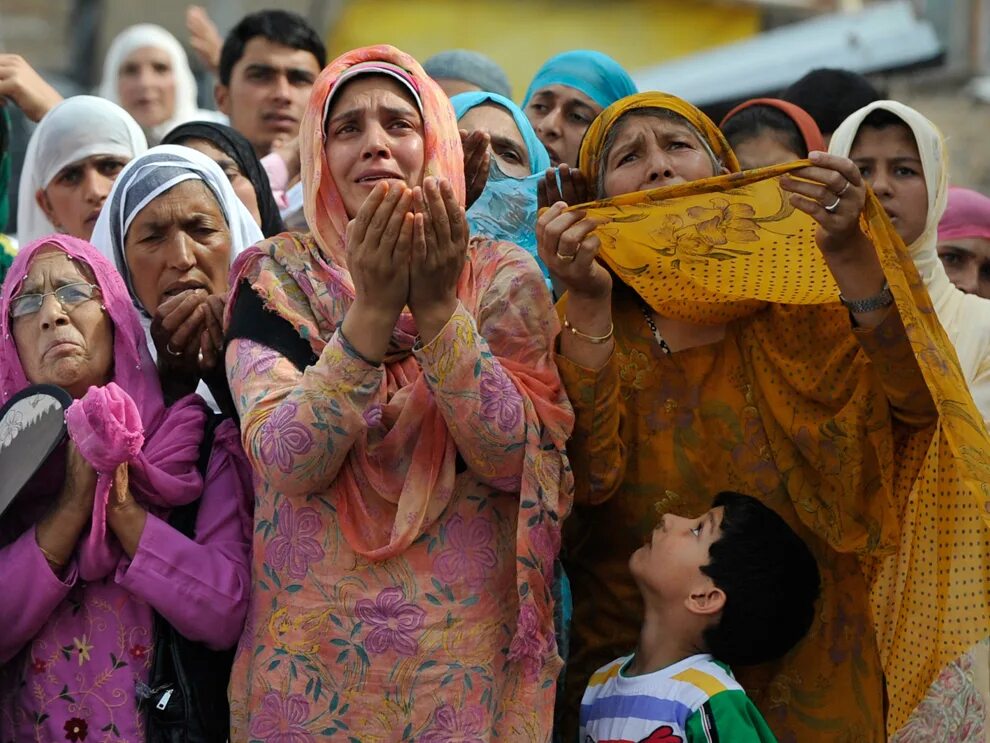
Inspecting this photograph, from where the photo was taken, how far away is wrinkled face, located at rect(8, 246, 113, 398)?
3449 millimetres

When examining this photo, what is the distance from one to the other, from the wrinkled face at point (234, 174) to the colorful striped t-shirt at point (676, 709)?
6.17ft

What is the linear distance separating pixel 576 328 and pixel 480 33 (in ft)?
28.7

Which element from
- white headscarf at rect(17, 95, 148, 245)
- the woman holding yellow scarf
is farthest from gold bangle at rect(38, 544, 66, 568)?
white headscarf at rect(17, 95, 148, 245)

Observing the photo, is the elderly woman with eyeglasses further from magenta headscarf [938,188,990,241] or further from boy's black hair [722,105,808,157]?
magenta headscarf [938,188,990,241]

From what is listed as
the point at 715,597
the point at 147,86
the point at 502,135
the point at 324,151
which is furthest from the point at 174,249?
the point at 147,86

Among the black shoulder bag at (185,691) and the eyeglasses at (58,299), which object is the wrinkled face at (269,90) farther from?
the black shoulder bag at (185,691)

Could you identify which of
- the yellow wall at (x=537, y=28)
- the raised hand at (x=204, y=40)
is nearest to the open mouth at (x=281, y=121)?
the raised hand at (x=204, y=40)

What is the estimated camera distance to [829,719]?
3.43 metres

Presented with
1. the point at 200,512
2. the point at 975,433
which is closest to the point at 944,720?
the point at 975,433

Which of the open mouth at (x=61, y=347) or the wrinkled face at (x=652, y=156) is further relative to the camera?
the wrinkled face at (x=652, y=156)

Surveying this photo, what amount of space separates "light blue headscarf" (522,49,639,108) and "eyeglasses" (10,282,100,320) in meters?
1.97

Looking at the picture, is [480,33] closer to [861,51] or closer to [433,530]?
[861,51]

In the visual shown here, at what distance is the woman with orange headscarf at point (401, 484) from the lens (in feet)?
9.82

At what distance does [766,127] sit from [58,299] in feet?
6.61
